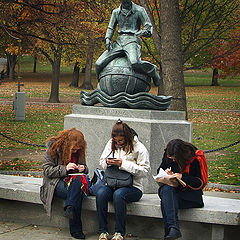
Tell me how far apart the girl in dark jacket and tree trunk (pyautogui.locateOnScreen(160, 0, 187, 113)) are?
7.92 m

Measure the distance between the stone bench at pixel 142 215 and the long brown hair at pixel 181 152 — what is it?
0.55 m

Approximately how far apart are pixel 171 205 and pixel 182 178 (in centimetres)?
34

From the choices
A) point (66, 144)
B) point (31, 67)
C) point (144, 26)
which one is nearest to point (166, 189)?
point (66, 144)

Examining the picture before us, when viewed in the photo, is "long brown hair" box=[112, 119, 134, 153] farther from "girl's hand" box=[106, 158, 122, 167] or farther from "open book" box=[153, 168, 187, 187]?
"open book" box=[153, 168, 187, 187]

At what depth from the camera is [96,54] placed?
140ft

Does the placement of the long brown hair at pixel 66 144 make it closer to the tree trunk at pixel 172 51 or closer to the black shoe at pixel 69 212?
the black shoe at pixel 69 212

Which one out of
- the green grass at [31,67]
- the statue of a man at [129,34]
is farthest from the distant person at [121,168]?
the green grass at [31,67]

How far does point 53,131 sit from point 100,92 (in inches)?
380

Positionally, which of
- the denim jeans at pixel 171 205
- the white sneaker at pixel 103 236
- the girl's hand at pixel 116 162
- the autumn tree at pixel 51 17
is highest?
the autumn tree at pixel 51 17

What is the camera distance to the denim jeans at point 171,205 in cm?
572

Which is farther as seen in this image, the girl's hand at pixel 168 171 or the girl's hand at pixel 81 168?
the girl's hand at pixel 81 168

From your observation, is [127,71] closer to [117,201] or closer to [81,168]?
[81,168]

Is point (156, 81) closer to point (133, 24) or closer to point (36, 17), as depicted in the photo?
point (133, 24)

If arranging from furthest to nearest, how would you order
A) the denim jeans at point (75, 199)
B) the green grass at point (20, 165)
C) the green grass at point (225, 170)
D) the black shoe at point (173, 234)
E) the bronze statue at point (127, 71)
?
the green grass at point (20, 165), the green grass at point (225, 170), the bronze statue at point (127, 71), the denim jeans at point (75, 199), the black shoe at point (173, 234)
